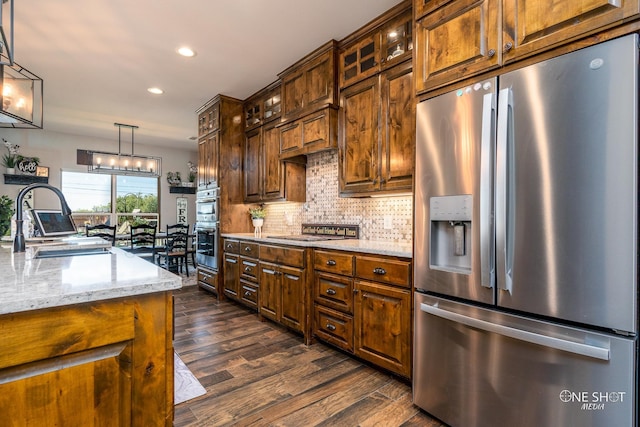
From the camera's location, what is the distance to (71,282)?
1.05 meters

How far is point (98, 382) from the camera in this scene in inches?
38.2

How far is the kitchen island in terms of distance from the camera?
0.86 metres

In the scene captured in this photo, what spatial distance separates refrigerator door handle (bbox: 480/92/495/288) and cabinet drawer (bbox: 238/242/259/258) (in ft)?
8.04

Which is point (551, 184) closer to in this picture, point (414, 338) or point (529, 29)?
point (529, 29)

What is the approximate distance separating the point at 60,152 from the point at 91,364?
745 cm

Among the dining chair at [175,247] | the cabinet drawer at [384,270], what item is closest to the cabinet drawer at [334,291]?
the cabinet drawer at [384,270]

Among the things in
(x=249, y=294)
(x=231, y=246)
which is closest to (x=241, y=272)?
(x=249, y=294)

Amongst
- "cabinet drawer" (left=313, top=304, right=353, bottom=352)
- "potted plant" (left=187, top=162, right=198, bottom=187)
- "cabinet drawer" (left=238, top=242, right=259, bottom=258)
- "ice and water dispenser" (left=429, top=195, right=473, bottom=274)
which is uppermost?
"potted plant" (left=187, top=162, right=198, bottom=187)

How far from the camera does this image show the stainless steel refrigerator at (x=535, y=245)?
1183mm

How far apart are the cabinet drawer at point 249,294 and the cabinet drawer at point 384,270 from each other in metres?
1.53

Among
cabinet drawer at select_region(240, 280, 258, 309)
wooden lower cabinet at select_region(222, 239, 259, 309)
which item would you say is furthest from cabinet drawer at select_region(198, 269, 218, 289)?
cabinet drawer at select_region(240, 280, 258, 309)

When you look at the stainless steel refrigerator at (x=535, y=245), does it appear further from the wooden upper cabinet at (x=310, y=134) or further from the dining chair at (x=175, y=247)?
the dining chair at (x=175, y=247)

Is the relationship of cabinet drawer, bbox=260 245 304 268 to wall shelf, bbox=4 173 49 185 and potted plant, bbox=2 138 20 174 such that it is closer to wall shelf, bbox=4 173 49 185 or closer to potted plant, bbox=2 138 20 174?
wall shelf, bbox=4 173 49 185

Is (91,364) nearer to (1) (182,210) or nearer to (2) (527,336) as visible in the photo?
(2) (527,336)
